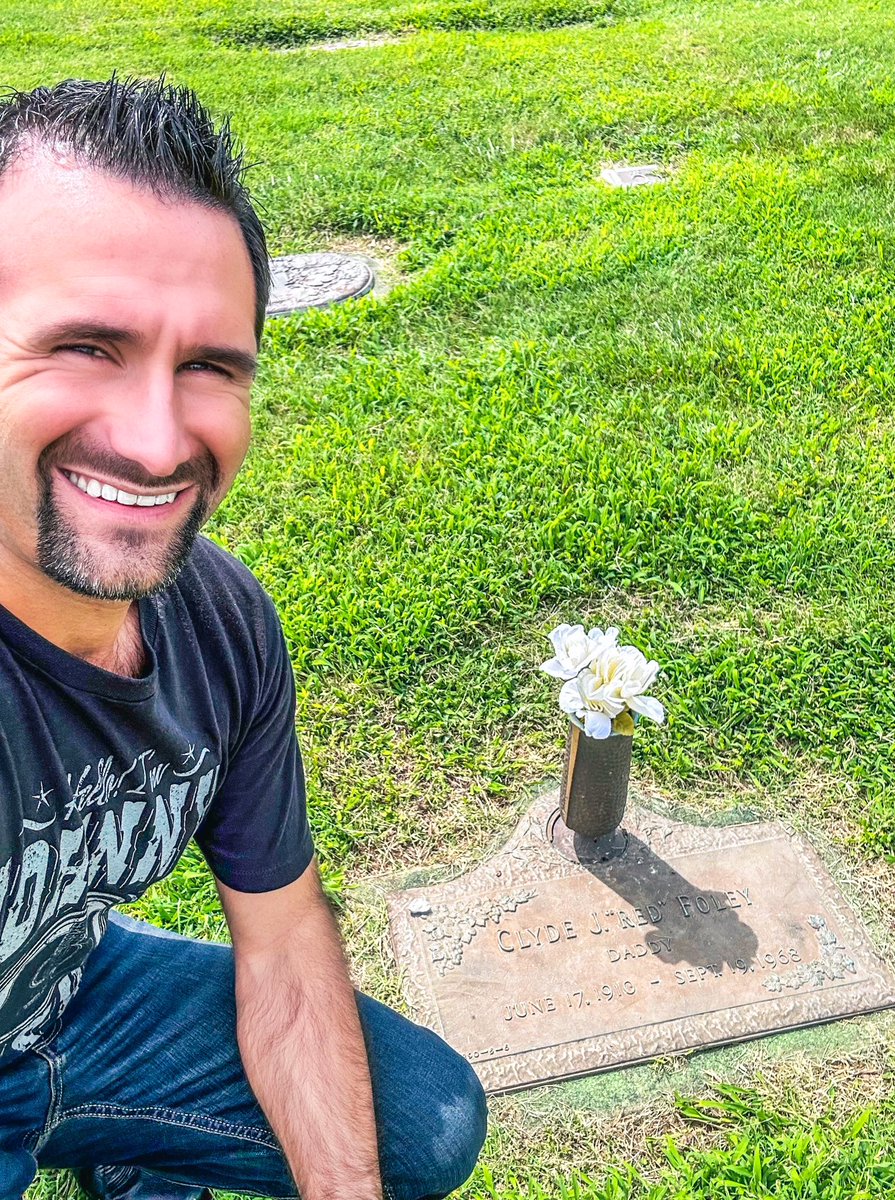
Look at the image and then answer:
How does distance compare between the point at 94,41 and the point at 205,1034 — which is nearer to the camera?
the point at 205,1034

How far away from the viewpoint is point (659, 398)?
4305 mm

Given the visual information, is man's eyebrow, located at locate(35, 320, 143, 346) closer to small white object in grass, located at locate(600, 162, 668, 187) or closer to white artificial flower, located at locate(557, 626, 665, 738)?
white artificial flower, located at locate(557, 626, 665, 738)

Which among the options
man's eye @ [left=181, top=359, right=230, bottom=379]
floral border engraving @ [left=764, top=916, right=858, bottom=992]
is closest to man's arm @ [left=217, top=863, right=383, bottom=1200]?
man's eye @ [left=181, top=359, right=230, bottom=379]

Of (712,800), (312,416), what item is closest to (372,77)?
(312,416)

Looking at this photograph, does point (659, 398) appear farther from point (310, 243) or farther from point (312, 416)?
point (310, 243)

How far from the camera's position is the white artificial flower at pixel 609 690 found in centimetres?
250

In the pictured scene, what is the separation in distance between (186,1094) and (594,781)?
119 cm

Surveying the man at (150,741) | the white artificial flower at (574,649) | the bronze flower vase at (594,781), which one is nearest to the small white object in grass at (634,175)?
the white artificial flower at (574,649)

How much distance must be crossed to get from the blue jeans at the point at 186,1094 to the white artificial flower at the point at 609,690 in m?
0.86

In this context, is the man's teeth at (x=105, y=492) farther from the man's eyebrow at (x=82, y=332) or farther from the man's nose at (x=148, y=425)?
the man's eyebrow at (x=82, y=332)

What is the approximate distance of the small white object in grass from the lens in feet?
19.6

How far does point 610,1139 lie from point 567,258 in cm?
414

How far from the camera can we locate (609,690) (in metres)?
2.50

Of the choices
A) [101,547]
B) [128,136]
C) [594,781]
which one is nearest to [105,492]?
[101,547]
